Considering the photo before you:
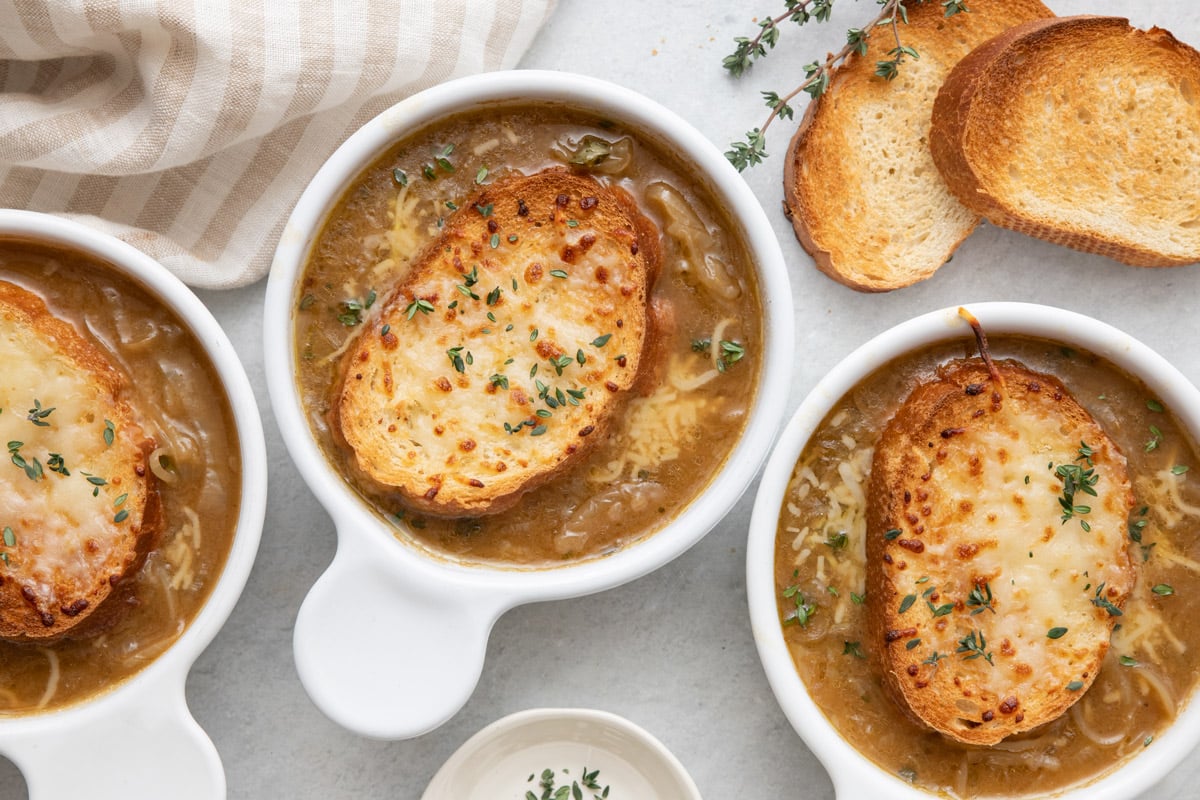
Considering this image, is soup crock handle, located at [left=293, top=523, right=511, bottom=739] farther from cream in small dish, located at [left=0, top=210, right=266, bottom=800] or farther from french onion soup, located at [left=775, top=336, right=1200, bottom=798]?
french onion soup, located at [left=775, top=336, right=1200, bottom=798]

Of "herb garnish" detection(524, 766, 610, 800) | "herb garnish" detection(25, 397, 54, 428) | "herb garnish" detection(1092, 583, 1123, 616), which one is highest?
"herb garnish" detection(1092, 583, 1123, 616)

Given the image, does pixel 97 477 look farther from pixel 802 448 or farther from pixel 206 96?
pixel 802 448

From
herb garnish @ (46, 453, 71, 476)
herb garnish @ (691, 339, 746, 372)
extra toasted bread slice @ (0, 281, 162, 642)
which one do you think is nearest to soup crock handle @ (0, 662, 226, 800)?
extra toasted bread slice @ (0, 281, 162, 642)

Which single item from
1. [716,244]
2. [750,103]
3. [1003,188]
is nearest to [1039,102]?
[1003,188]

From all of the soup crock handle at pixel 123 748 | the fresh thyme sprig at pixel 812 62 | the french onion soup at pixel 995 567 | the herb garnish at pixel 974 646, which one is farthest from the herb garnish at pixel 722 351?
the soup crock handle at pixel 123 748

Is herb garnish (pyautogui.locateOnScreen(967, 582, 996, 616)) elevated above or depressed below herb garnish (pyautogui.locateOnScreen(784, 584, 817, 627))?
above

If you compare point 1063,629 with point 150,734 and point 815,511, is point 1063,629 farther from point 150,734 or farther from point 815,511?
point 150,734
